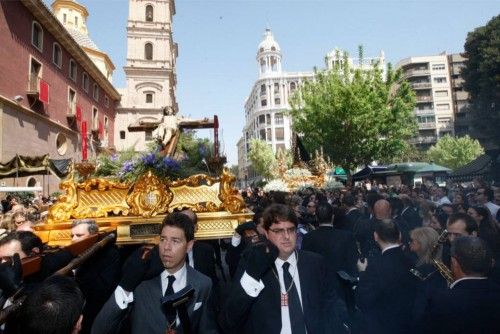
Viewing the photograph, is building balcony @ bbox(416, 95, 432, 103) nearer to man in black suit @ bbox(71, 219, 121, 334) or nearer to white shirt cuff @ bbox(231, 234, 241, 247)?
white shirt cuff @ bbox(231, 234, 241, 247)

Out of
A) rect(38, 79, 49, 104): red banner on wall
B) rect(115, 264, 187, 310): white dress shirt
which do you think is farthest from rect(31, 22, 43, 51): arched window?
rect(115, 264, 187, 310): white dress shirt

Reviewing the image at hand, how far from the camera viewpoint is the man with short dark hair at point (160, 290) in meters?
2.09

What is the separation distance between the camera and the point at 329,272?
2.61 m

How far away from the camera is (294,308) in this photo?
2352 millimetres

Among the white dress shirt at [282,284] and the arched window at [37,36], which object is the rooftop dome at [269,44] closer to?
the arched window at [37,36]

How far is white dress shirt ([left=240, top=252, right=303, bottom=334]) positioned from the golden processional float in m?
2.00

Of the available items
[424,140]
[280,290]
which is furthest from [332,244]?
[424,140]

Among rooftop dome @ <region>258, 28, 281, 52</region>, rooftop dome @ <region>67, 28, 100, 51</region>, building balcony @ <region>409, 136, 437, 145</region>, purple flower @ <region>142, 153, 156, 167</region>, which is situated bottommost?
purple flower @ <region>142, 153, 156, 167</region>

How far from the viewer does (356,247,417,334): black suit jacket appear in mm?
3045

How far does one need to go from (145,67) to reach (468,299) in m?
35.7

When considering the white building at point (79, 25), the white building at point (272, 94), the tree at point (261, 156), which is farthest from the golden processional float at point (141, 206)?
the white building at point (272, 94)

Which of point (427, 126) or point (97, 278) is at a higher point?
point (427, 126)

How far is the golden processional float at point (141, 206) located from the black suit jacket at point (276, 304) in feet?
6.57

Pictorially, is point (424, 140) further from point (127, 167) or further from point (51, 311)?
point (51, 311)
